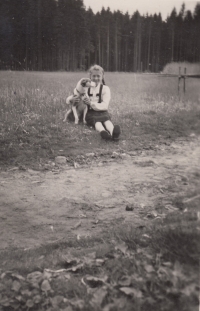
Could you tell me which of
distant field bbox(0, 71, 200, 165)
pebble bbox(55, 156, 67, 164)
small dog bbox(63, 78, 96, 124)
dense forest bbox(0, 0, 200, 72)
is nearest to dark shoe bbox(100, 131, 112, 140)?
distant field bbox(0, 71, 200, 165)

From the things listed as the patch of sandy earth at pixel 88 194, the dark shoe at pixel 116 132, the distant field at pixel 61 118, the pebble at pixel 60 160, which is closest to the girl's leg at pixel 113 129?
the dark shoe at pixel 116 132

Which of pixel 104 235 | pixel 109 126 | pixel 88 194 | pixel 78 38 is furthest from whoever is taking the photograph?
pixel 109 126

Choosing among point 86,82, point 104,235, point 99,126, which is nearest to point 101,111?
point 99,126

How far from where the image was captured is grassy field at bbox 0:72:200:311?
196 centimetres

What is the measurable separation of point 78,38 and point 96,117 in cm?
130

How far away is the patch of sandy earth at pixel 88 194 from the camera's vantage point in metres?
3.24

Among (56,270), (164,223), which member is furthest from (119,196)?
(56,270)

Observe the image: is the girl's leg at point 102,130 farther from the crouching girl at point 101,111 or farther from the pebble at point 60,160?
the pebble at point 60,160

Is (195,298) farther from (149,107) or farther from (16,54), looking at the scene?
(16,54)

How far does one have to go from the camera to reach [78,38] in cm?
411

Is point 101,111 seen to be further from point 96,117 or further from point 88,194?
point 88,194

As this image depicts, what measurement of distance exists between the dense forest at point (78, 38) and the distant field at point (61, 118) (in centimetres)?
19

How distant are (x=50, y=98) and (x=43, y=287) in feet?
10.4

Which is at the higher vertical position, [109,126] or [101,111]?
[101,111]
